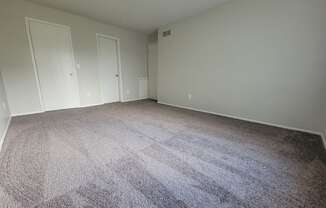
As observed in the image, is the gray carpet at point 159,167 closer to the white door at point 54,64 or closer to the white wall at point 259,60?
the white wall at point 259,60

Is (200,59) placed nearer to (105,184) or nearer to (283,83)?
(283,83)

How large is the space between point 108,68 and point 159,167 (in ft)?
12.4

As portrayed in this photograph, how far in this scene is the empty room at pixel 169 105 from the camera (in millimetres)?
1212

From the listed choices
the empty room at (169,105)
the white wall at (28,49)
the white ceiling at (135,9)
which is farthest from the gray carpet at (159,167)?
the white ceiling at (135,9)

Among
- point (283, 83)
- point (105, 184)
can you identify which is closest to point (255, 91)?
point (283, 83)

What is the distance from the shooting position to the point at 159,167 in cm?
148

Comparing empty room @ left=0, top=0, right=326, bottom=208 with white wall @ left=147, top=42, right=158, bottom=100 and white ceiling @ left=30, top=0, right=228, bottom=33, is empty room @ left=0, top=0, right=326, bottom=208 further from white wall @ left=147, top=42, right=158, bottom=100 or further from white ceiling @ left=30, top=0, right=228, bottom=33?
white wall @ left=147, top=42, right=158, bottom=100

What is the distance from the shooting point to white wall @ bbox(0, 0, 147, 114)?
281 centimetres

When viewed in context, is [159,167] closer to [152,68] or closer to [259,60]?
[259,60]

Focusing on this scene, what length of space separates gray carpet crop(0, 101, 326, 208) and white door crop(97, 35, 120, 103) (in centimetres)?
204

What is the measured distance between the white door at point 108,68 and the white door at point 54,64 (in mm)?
751

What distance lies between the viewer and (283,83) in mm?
2400

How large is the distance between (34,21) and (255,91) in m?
4.78

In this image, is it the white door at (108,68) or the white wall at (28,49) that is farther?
the white door at (108,68)
